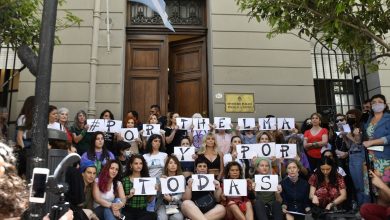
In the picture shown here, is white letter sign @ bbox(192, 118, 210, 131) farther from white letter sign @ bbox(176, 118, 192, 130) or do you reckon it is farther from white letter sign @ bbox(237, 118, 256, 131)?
white letter sign @ bbox(237, 118, 256, 131)

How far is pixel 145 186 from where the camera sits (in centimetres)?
680

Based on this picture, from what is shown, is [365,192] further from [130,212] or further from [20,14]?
[20,14]

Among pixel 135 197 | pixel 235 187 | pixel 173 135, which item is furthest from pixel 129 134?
pixel 235 187

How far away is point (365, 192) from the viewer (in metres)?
7.29

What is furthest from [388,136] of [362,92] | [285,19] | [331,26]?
[362,92]

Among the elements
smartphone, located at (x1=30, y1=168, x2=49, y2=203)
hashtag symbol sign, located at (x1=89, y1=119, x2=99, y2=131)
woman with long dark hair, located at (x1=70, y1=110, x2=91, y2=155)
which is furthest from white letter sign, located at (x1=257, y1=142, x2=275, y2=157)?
smartphone, located at (x1=30, y1=168, x2=49, y2=203)

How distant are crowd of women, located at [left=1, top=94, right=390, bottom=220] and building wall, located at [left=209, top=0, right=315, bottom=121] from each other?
2445mm

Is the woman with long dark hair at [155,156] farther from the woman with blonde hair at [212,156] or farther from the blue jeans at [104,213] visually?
the blue jeans at [104,213]

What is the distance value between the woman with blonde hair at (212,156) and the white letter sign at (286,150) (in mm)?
1156

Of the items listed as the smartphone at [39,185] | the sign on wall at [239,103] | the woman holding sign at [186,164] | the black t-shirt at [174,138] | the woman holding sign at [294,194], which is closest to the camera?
the smartphone at [39,185]

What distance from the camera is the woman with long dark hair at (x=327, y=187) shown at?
7.09 metres

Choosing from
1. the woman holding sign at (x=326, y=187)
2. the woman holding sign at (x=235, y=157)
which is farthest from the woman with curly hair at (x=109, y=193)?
the woman holding sign at (x=326, y=187)

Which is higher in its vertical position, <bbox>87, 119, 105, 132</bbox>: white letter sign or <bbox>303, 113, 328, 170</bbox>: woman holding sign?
<bbox>87, 119, 105, 132</bbox>: white letter sign

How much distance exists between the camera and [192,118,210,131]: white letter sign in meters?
8.90
